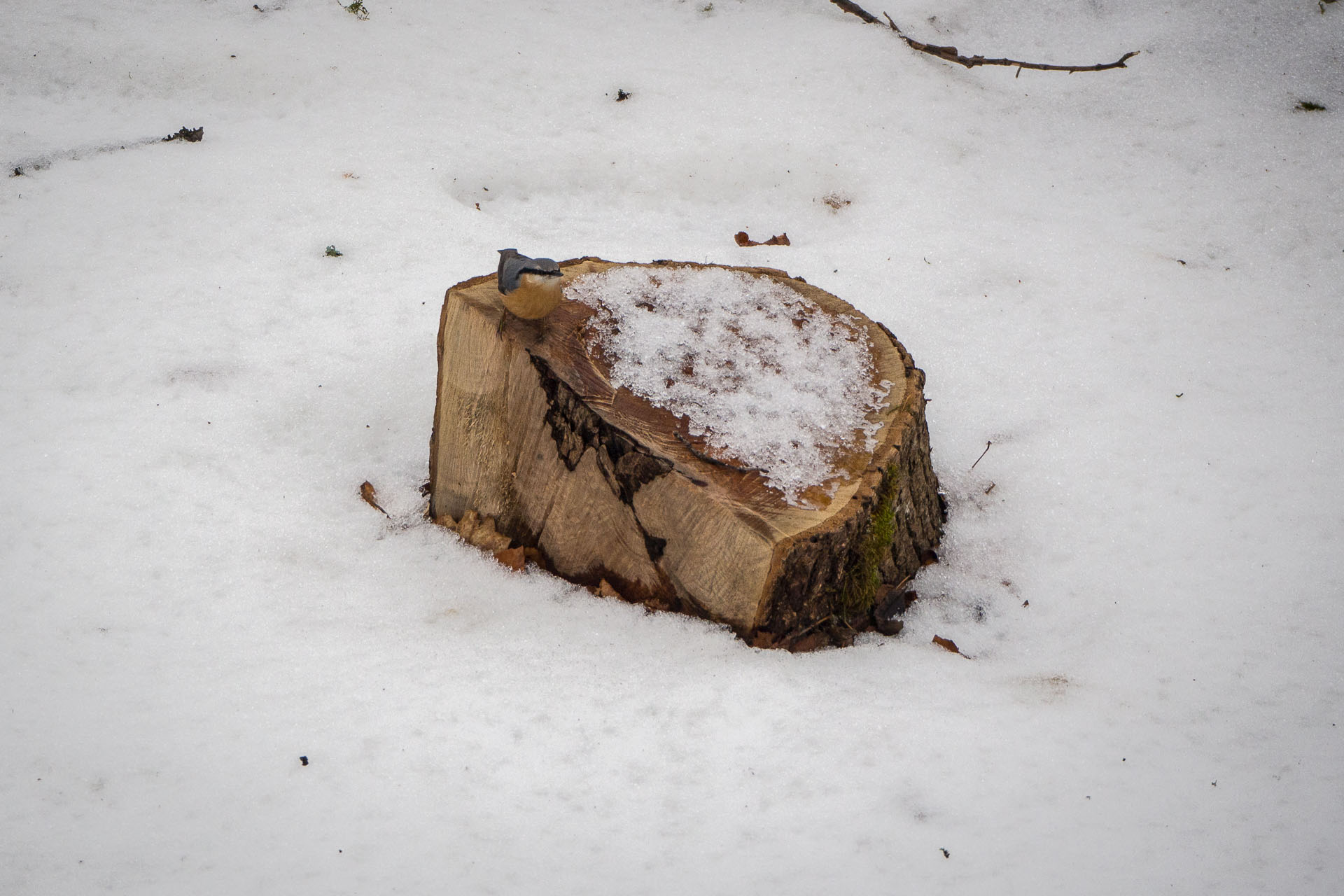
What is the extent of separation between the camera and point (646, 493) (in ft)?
6.73

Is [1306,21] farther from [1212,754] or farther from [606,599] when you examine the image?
[606,599]

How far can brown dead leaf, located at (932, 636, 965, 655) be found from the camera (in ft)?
7.20

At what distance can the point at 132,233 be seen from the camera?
10.7ft

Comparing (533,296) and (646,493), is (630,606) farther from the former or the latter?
(533,296)

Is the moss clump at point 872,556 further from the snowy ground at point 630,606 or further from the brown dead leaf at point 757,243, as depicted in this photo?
the brown dead leaf at point 757,243

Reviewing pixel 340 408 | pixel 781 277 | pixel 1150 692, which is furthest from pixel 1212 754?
pixel 340 408

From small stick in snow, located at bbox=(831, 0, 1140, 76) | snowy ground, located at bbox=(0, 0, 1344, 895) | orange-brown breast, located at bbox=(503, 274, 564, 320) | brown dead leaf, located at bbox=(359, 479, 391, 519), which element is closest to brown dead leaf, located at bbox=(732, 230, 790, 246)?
snowy ground, located at bbox=(0, 0, 1344, 895)

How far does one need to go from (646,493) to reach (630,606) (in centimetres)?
35

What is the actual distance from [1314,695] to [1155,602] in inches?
15.4

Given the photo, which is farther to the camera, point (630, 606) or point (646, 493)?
point (630, 606)

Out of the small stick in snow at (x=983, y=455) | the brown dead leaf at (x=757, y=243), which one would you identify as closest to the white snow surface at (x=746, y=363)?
the small stick in snow at (x=983, y=455)

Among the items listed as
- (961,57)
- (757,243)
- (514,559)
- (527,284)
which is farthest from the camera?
(961,57)

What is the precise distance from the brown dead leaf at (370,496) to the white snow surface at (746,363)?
2.79 feet

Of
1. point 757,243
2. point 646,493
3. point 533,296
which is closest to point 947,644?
point 646,493
